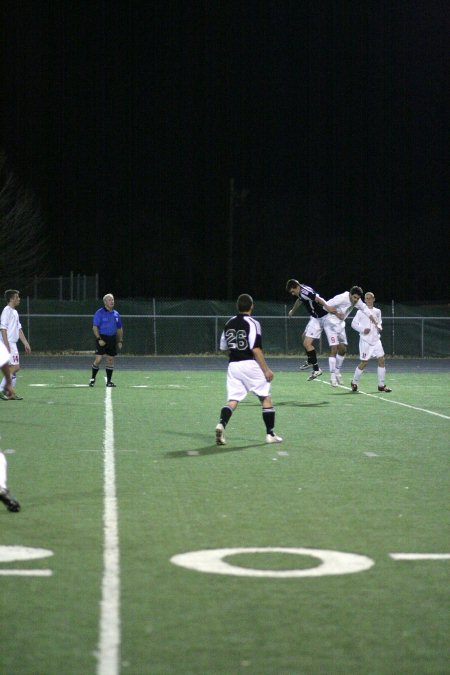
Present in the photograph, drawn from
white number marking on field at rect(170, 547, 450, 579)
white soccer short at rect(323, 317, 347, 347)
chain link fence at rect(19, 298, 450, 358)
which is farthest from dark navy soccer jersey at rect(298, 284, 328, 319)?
chain link fence at rect(19, 298, 450, 358)

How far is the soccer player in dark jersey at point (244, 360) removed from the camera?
13102mm

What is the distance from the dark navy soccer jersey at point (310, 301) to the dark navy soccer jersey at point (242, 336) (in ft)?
31.4

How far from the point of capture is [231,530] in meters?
7.97

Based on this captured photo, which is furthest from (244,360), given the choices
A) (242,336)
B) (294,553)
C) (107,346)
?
(107,346)

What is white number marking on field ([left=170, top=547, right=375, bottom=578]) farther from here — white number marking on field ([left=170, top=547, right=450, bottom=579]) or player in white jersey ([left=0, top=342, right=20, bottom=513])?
player in white jersey ([left=0, top=342, right=20, bottom=513])

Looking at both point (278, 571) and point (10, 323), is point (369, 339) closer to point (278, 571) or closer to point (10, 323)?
point (10, 323)

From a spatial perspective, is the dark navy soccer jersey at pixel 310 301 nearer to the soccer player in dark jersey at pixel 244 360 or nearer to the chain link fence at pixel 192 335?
the soccer player in dark jersey at pixel 244 360

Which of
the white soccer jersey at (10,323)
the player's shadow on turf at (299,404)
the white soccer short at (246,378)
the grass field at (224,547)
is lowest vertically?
the player's shadow on turf at (299,404)

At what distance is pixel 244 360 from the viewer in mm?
13258

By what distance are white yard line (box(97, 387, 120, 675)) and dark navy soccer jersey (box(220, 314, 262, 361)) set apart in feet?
9.52

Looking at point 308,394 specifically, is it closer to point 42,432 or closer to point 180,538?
point 42,432

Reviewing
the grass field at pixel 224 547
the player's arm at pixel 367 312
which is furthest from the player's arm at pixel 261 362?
the player's arm at pixel 367 312

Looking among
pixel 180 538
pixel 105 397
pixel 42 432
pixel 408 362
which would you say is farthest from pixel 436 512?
pixel 408 362

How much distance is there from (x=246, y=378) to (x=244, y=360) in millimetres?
222
